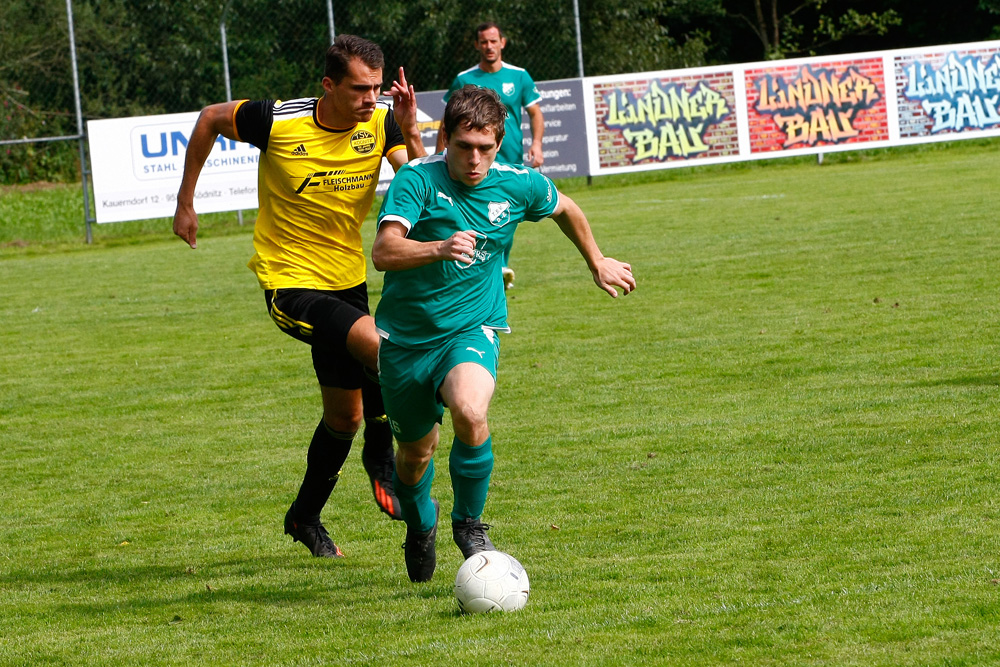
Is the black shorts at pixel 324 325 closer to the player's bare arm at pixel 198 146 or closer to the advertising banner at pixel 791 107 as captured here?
the player's bare arm at pixel 198 146

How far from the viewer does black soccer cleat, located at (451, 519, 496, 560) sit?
4.76 m

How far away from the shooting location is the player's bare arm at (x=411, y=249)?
14.1ft

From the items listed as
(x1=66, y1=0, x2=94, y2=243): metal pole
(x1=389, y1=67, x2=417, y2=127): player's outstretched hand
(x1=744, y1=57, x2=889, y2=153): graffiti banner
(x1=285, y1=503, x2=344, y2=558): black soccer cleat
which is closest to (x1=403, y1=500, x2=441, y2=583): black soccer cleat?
(x1=285, y1=503, x2=344, y2=558): black soccer cleat

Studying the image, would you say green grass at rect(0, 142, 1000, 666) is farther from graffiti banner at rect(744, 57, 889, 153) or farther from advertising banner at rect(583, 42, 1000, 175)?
graffiti banner at rect(744, 57, 889, 153)

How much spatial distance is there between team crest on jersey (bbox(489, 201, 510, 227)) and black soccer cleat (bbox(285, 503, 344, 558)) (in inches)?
62.3

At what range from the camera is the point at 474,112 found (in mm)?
4535

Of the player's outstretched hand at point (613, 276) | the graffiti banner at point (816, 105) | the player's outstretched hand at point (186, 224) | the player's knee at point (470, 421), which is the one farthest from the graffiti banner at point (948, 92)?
the player's knee at point (470, 421)

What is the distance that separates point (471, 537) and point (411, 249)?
1069 millimetres

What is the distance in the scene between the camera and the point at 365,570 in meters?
Answer: 5.23

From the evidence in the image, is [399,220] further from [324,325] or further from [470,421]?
[324,325]

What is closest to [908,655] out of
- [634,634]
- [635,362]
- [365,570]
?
[634,634]

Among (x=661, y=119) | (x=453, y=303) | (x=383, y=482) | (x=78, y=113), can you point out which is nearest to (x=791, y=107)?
(x=661, y=119)

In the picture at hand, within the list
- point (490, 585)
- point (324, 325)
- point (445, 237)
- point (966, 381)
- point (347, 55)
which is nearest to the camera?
point (490, 585)

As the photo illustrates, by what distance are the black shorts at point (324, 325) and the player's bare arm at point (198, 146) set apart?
0.50m
